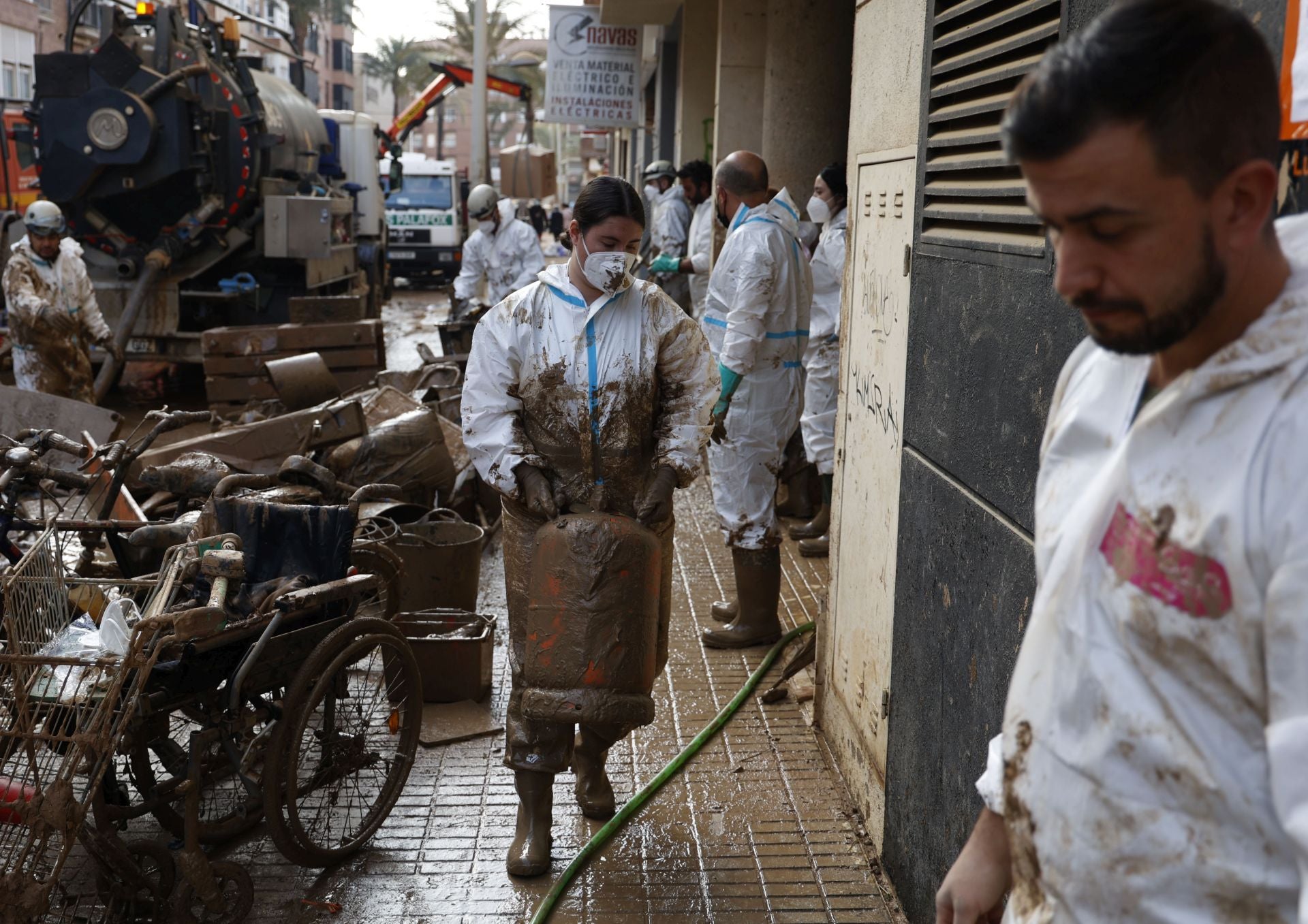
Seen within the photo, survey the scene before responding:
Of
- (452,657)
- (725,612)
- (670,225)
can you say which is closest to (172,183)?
(670,225)

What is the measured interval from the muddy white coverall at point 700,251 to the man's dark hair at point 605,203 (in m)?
5.75

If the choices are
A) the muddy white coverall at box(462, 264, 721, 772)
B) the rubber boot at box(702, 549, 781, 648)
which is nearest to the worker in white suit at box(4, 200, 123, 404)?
the rubber boot at box(702, 549, 781, 648)

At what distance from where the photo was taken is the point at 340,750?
13.6 ft

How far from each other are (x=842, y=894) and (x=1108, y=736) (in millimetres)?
2714

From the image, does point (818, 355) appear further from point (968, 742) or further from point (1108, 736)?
point (1108, 736)

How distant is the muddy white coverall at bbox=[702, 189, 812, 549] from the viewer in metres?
6.06

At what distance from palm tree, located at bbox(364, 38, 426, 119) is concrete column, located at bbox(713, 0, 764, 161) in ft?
148

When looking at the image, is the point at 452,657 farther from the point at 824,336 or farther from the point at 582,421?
the point at 824,336

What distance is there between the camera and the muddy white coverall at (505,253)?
11992 millimetres

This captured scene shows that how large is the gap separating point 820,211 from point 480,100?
1628cm

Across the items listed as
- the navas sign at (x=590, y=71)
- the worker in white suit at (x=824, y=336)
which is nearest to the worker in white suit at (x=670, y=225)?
the navas sign at (x=590, y=71)

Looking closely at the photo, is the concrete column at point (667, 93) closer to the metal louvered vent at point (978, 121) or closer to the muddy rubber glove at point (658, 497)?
the muddy rubber glove at point (658, 497)

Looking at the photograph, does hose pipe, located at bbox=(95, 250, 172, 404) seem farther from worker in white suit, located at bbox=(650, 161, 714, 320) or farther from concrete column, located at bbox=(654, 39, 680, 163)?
concrete column, located at bbox=(654, 39, 680, 163)

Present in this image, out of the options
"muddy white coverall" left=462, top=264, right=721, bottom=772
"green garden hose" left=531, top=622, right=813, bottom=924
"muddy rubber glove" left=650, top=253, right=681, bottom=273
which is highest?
"muddy rubber glove" left=650, top=253, right=681, bottom=273
